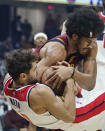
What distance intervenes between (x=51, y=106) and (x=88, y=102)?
0.86 m

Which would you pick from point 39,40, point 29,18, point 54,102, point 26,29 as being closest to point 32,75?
point 54,102

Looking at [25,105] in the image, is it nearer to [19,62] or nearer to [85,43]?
[19,62]

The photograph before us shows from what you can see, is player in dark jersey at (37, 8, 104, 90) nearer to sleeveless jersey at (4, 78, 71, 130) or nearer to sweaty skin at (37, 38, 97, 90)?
sweaty skin at (37, 38, 97, 90)

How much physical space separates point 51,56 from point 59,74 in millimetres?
214

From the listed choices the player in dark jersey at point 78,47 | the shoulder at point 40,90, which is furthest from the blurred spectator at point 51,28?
the shoulder at point 40,90

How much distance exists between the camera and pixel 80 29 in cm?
322

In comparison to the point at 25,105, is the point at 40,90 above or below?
above

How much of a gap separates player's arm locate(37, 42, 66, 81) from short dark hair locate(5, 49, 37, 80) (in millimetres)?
222

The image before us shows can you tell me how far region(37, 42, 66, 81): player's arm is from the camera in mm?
3070

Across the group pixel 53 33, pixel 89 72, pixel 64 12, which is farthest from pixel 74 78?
pixel 64 12

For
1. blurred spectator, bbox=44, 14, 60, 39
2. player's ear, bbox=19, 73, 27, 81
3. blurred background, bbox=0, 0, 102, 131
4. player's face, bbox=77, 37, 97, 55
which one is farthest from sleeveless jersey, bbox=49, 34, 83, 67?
blurred spectator, bbox=44, 14, 60, 39

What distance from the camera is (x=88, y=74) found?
3189 mm

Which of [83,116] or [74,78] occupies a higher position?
[74,78]

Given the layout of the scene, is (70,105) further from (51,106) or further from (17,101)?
(17,101)
